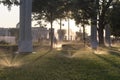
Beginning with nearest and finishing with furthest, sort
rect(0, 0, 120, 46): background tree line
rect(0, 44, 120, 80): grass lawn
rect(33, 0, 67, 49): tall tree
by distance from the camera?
rect(0, 44, 120, 80): grass lawn, rect(33, 0, 67, 49): tall tree, rect(0, 0, 120, 46): background tree line

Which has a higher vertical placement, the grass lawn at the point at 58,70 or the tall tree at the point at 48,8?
the tall tree at the point at 48,8

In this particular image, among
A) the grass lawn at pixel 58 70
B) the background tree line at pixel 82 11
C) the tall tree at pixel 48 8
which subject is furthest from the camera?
the background tree line at pixel 82 11

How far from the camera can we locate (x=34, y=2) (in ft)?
126

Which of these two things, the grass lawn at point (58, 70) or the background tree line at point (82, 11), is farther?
the background tree line at point (82, 11)

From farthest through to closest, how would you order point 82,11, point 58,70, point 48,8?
point 82,11, point 48,8, point 58,70

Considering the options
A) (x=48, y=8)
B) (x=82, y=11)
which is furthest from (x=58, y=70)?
(x=82, y=11)

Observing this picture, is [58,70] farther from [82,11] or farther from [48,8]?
[82,11]

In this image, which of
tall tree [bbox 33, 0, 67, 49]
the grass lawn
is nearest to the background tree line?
tall tree [bbox 33, 0, 67, 49]

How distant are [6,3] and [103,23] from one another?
20147 millimetres

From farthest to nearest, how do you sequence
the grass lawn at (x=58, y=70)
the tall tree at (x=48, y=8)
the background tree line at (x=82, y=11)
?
1. the background tree line at (x=82, y=11)
2. the tall tree at (x=48, y=8)
3. the grass lawn at (x=58, y=70)

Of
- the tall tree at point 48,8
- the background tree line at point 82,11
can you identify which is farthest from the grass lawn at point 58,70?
the background tree line at point 82,11

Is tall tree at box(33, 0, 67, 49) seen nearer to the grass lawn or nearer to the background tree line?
the background tree line

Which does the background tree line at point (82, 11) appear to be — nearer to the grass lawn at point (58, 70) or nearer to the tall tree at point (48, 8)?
the tall tree at point (48, 8)

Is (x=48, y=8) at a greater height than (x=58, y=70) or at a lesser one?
greater
